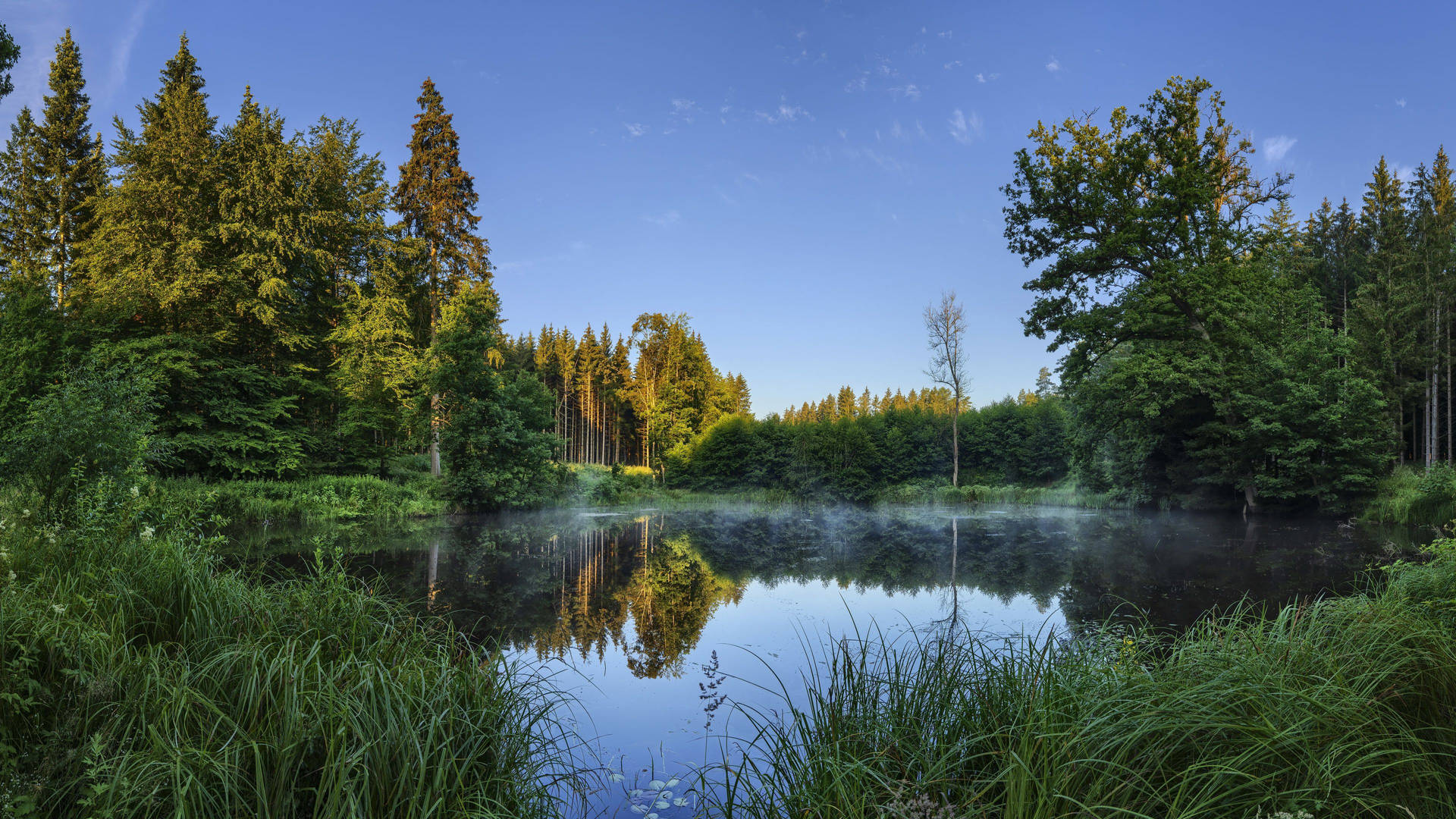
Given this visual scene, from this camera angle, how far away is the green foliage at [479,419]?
17.6m

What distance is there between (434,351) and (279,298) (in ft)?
14.7

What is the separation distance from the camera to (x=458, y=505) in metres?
18.2

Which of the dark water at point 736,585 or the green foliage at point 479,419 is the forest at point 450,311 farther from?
the dark water at point 736,585

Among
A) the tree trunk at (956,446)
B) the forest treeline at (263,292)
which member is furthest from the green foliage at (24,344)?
the tree trunk at (956,446)

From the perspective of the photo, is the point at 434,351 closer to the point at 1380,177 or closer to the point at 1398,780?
the point at 1398,780

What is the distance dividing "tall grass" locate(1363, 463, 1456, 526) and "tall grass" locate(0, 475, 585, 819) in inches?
690

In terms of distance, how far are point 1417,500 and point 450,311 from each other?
2479 cm

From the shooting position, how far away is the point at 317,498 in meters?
14.9

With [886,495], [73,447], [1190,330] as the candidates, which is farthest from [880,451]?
[73,447]

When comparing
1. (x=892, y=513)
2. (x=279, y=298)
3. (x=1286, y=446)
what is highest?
(x=279, y=298)

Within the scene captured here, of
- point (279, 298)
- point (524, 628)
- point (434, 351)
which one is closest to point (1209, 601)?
point (524, 628)

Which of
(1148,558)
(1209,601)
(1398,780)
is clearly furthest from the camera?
(1148,558)

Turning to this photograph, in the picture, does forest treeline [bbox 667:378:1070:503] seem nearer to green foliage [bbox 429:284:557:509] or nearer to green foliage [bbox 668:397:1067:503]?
green foliage [bbox 668:397:1067:503]

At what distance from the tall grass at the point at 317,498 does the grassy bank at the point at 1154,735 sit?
41.2 ft
